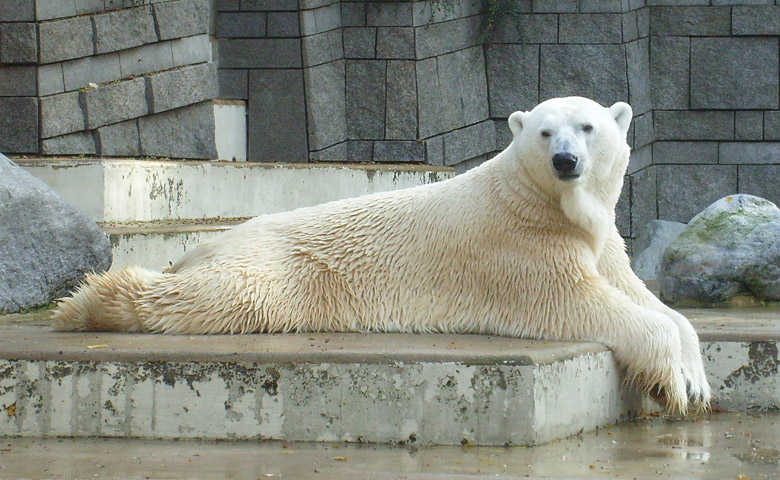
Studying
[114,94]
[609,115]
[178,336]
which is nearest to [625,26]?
[114,94]

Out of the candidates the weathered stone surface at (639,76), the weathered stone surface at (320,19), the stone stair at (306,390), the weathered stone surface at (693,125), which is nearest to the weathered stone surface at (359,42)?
the weathered stone surface at (320,19)

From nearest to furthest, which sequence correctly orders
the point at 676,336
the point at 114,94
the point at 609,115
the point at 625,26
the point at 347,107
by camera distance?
the point at 676,336
the point at 609,115
the point at 114,94
the point at 347,107
the point at 625,26

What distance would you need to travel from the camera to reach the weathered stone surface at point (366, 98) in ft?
27.6

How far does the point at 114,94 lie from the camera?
664 centimetres

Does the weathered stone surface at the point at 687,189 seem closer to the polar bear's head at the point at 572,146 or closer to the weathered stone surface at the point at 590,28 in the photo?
the weathered stone surface at the point at 590,28

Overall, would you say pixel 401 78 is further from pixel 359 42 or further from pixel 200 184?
pixel 200 184

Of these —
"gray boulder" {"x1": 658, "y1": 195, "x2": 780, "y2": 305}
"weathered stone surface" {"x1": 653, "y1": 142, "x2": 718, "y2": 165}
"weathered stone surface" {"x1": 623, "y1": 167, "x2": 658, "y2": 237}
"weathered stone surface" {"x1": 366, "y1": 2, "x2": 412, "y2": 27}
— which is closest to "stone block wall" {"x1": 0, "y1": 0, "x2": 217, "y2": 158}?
"weathered stone surface" {"x1": 366, "y1": 2, "x2": 412, "y2": 27}

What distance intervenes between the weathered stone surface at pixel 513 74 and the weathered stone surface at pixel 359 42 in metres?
1.25

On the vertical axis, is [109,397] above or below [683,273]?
below

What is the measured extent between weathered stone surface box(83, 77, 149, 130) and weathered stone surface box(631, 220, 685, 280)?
4.41 meters

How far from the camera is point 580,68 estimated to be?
912cm

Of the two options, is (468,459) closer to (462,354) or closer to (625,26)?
(462,354)

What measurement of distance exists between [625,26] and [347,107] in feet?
8.56

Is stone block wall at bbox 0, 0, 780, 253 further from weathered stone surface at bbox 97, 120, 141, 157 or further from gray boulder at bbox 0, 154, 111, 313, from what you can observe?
gray boulder at bbox 0, 154, 111, 313
